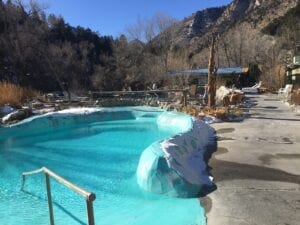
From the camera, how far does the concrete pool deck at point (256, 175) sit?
5.05m

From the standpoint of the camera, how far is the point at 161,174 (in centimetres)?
673

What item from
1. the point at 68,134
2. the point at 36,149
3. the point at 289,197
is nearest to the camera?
the point at 289,197

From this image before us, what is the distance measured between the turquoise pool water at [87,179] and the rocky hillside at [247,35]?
47.4 ft

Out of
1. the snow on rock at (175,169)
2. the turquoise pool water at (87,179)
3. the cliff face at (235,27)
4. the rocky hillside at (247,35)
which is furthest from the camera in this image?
the cliff face at (235,27)

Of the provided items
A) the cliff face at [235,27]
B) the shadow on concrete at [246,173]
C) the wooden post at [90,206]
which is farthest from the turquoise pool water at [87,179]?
the cliff face at [235,27]

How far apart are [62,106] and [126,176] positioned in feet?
35.6

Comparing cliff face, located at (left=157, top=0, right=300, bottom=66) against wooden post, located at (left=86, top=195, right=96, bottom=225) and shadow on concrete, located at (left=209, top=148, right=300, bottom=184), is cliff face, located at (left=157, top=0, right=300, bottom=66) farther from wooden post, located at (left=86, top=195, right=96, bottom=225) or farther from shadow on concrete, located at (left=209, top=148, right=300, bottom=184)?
wooden post, located at (left=86, top=195, right=96, bottom=225)

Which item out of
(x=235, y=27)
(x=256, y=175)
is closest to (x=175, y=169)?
(x=256, y=175)

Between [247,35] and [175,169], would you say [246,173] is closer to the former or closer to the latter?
[175,169]

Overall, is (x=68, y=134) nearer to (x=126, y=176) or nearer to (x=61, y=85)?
(x=126, y=176)

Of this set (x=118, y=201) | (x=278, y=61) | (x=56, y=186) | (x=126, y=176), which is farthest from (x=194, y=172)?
(x=278, y=61)

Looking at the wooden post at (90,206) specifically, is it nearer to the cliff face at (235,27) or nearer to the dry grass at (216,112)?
the dry grass at (216,112)

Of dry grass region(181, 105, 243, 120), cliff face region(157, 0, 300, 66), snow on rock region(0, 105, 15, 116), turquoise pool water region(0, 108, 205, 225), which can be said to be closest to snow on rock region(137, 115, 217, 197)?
turquoise pool water region(0, 108, 205, 225)

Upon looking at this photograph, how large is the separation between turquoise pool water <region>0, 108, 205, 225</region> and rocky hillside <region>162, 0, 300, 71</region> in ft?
47.4
